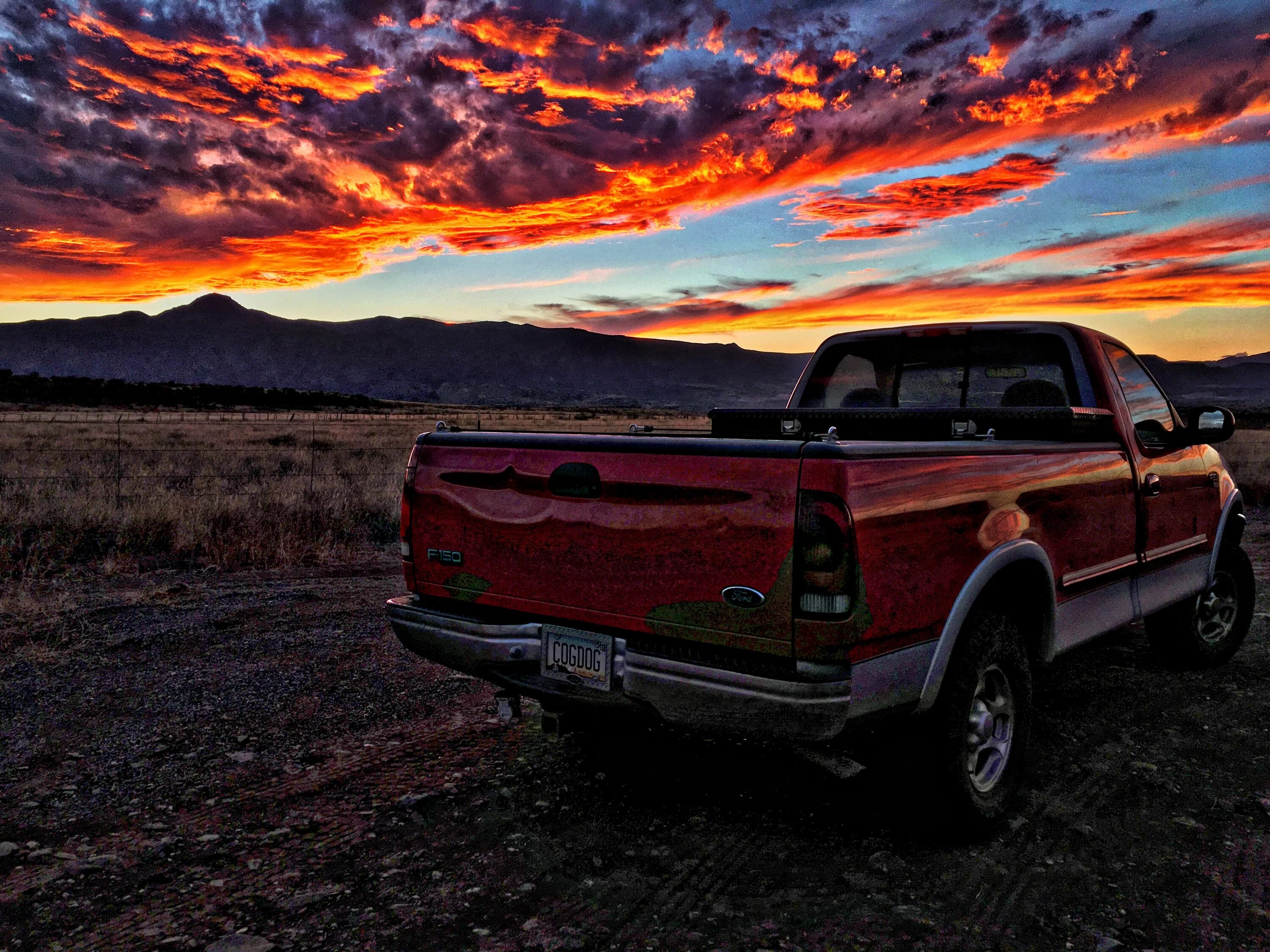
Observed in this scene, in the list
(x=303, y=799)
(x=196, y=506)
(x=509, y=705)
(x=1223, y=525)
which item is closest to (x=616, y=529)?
(x=509, y=705)

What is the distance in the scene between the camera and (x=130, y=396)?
6719 cm

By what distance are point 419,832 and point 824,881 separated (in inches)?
60.2

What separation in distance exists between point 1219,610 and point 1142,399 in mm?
1881

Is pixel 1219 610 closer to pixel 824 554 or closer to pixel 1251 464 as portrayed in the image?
pixel 824 554

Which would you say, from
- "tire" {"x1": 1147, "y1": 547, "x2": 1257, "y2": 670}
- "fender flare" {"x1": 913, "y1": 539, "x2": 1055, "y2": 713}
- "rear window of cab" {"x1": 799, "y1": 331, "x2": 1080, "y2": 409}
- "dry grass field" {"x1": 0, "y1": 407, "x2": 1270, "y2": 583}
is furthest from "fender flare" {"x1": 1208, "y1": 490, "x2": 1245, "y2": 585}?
"dry grass field" {"x1": 0, "y1": 407, "x2": 1270, "y2": 583}

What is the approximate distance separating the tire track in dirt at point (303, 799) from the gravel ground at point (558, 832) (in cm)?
1

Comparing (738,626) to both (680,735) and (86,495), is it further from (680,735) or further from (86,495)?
(86,495)

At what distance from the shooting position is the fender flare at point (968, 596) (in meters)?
2.90

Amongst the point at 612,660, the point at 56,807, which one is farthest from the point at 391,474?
the point at 612,660

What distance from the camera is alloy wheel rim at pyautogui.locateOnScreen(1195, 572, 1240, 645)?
18.1 feet

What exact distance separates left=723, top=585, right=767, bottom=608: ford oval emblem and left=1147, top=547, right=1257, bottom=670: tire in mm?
3752

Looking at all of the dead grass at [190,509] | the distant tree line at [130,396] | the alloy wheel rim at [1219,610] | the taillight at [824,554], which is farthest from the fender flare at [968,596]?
the distant tree line at [130,396]

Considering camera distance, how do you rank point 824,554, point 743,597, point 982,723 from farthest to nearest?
point 982,723
point 743,597
point 824,554

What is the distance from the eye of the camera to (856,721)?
2.67 metres
